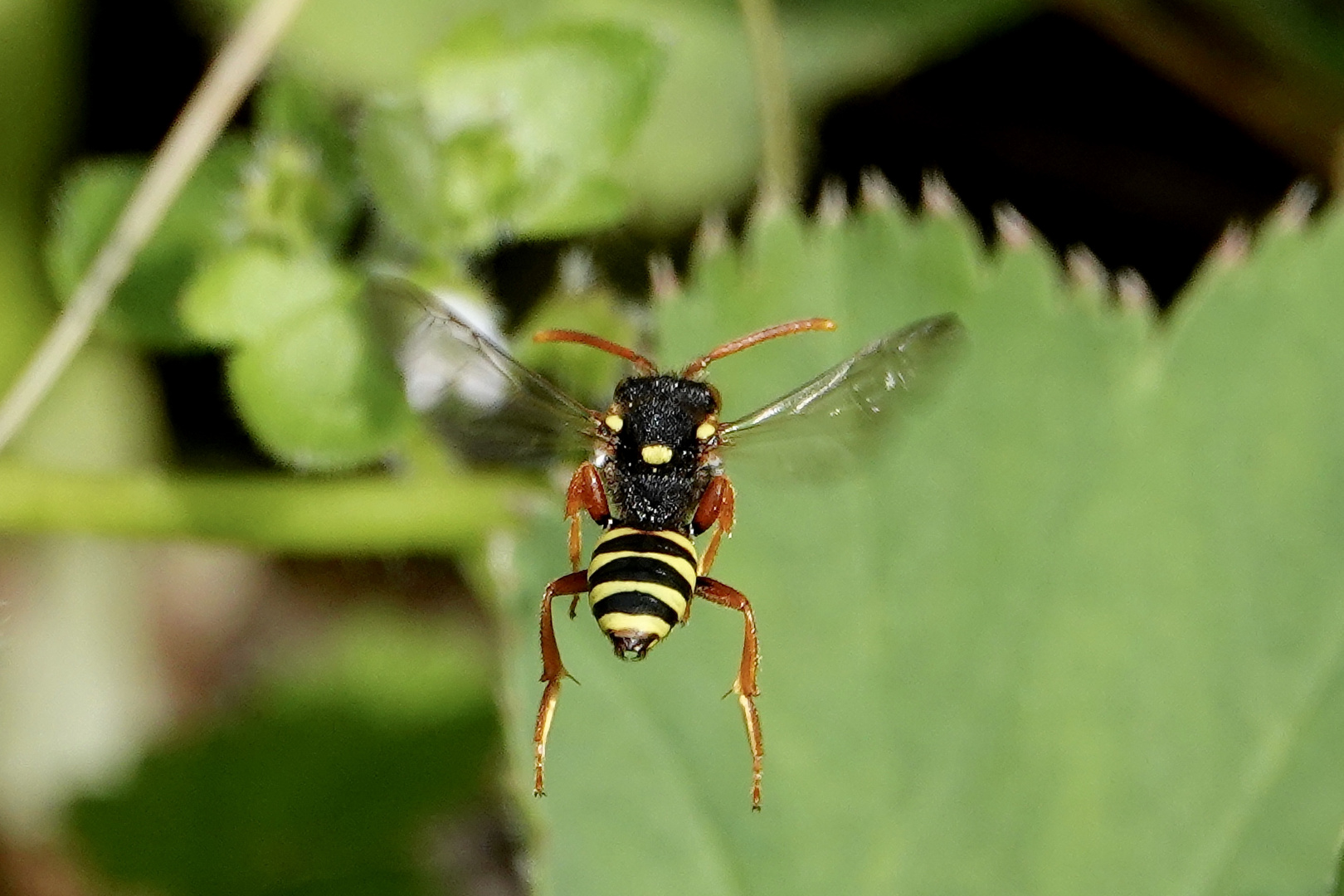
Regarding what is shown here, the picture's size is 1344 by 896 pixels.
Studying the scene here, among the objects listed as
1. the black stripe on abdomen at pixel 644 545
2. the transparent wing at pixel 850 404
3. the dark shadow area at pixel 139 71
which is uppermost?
the dark shadow area at pixel 139 71

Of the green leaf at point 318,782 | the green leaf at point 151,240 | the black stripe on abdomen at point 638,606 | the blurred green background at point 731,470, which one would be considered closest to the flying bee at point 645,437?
the black stripe on abdomen at point 638,606

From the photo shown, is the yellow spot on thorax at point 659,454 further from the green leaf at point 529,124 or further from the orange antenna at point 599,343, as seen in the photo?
the green leaf at point 529,124

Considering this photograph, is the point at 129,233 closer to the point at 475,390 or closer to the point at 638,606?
the point at 475,390

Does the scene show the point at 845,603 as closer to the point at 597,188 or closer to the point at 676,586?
the point at 676,586

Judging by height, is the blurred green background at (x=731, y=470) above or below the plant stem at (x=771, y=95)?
below

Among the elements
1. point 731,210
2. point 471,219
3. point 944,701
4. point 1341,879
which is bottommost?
point 1341,879

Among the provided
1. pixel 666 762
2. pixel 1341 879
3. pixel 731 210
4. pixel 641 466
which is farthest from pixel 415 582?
pixel 1341 879

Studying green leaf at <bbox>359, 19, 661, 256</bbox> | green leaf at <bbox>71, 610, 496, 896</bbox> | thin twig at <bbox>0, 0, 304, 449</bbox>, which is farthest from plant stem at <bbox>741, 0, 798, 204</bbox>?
green leaf at <bbox>71, 610, 496, 896</bbox>
